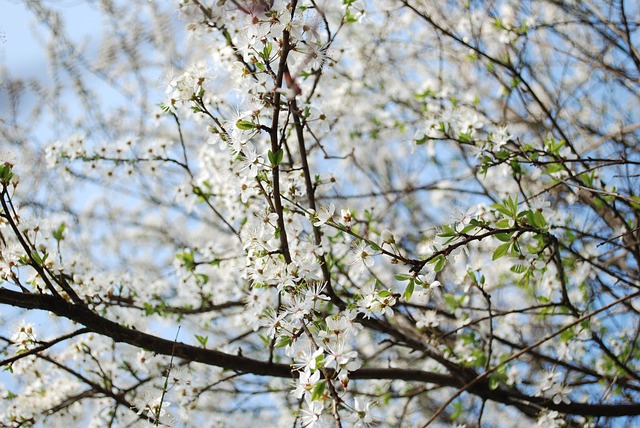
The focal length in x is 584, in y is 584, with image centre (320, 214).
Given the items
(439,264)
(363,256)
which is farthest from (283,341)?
(439,264)

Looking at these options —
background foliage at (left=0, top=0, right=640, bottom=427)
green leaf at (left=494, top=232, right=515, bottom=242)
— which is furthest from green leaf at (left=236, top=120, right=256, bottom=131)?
green leaf at (left=494, top=232, right=515, bottom=242)

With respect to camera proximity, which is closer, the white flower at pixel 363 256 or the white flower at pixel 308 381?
the white flower at pixel 308 381

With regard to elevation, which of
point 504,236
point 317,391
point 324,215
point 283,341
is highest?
point 324,215

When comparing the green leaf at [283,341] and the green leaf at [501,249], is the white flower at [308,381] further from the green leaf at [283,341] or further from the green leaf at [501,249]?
the green leaf at [501,249]

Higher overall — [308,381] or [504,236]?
[504,236]

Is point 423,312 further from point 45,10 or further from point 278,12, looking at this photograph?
point 45,10

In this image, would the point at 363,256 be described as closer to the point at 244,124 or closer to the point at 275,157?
the point at 275,157

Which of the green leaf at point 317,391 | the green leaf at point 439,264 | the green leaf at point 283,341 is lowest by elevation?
the green leaf at point 317,391

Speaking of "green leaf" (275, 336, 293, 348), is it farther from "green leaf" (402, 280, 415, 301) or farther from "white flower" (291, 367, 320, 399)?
"green leaf" (402, 280, 415, 301)

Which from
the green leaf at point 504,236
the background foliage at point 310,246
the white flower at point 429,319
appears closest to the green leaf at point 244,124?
the background foliage at point 310,246

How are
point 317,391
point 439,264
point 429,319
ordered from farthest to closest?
point 429,319 → point 439,264 → point 317,391

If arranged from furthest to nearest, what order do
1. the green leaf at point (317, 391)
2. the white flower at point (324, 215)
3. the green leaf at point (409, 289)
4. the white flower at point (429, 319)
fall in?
the white flower at point (429, 319)
the white flower at point (324, 215)
the green leaf at point (409, 289)
the green leaf at point (317, 391)

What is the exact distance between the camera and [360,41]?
4164mm

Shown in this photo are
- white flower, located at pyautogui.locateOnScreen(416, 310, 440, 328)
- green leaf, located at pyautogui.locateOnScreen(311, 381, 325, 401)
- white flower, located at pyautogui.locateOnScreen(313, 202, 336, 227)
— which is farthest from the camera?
white flower, located at pyautogui.locateOnScreen(416, 310, 440, 328)
